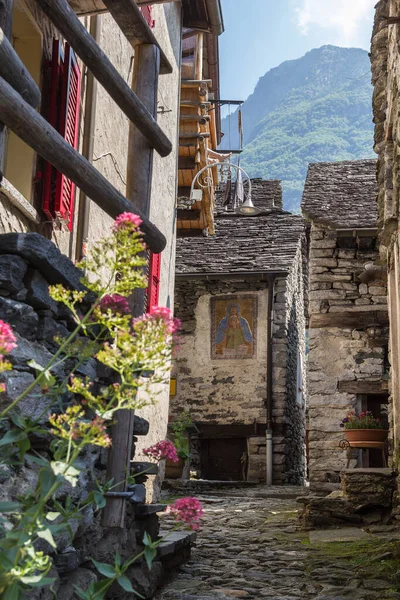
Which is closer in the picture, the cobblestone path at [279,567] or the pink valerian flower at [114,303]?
the pink valerian flower at [114,303]

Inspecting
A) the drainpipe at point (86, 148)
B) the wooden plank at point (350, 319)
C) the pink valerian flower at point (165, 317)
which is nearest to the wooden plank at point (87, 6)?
Answer: the drainpipe at point (86, 148)

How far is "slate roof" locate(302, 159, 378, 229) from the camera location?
12.1m

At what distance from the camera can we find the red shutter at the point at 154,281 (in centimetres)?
821

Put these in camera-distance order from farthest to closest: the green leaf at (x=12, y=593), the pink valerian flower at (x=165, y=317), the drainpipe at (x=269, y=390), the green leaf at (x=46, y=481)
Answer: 1. the drainpipe at (x=269, y=390)
2. the pink valerian flower at (x=165, y=317)
3. the green leaf at (x=46, y=481)
4. the green leaf at (x=12, y=593)

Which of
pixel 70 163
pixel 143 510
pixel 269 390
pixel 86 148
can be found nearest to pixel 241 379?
pixel 269 390

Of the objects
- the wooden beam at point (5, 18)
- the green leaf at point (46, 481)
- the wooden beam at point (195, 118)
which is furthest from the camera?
the wooden beam at point (195, 118)

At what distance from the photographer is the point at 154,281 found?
8.57m

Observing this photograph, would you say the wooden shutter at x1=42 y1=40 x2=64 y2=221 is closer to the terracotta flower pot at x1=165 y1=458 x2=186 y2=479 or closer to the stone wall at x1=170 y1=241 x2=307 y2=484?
the terracotta flower pot at x1=165 y1=458 x2=186 y2=479

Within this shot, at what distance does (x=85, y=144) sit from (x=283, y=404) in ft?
34.8

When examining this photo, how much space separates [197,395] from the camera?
15953 mm

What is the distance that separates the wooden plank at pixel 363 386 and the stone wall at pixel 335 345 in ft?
0.12

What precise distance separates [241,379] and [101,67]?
12.5 m

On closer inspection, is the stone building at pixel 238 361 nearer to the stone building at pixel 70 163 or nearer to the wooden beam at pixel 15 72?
the stone building at pixel 70 163

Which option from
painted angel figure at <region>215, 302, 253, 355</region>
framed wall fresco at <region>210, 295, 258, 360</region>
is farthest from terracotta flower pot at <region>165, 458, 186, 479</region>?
painted angel figure at <region>215, 302, 253, 355</region>
